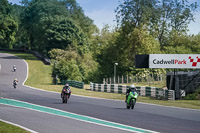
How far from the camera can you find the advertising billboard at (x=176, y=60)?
35.5 metres

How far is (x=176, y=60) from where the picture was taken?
3559cm

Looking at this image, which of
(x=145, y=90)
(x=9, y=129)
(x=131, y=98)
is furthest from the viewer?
(x=145, y=90)

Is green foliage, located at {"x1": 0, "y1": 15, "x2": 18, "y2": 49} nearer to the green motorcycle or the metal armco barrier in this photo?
the metal armco barrier

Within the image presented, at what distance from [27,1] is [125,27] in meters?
86.2

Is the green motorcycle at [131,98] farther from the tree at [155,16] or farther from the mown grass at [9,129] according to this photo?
the tree at [155,16]

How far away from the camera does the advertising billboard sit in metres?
35.5

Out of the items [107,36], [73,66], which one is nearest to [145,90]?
[73,66]

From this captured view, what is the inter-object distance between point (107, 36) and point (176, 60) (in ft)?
250

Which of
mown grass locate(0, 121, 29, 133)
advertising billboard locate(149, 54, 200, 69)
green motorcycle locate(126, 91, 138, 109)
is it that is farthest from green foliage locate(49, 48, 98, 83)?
mown grass locate(0, 121, 29, 133)

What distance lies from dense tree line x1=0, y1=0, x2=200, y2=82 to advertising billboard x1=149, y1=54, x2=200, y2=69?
28.5m

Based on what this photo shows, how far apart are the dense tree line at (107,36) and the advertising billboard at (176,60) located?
1122 inches

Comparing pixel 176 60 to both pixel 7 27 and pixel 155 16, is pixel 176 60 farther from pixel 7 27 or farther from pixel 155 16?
pixel 7 27

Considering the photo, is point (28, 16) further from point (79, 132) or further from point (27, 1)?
point (79, 132)

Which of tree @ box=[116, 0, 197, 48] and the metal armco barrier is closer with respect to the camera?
the metal armco barrier
